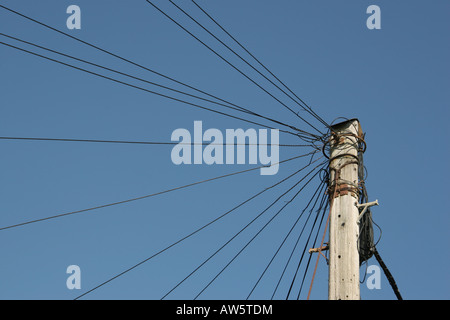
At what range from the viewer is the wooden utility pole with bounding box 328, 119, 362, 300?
26.4 ft

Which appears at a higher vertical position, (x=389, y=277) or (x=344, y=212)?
(x=344, y=212)

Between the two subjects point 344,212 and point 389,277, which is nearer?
point 344,212

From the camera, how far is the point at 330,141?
945 centimetres

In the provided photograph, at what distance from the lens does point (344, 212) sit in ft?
28.3

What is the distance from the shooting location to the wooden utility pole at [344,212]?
8.05 m

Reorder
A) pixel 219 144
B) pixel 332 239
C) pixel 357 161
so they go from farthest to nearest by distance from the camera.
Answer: pixel 219 144 < pixel 357 161 < pixel 332 239

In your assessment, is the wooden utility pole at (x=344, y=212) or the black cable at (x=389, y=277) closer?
the wooden utility pole at (x=344, y=212)

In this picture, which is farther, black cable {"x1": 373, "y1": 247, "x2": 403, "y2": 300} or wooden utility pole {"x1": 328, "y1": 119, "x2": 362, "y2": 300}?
black cable {"x1": 373, "y1": 247, "x2": 403, "y2": 300}
